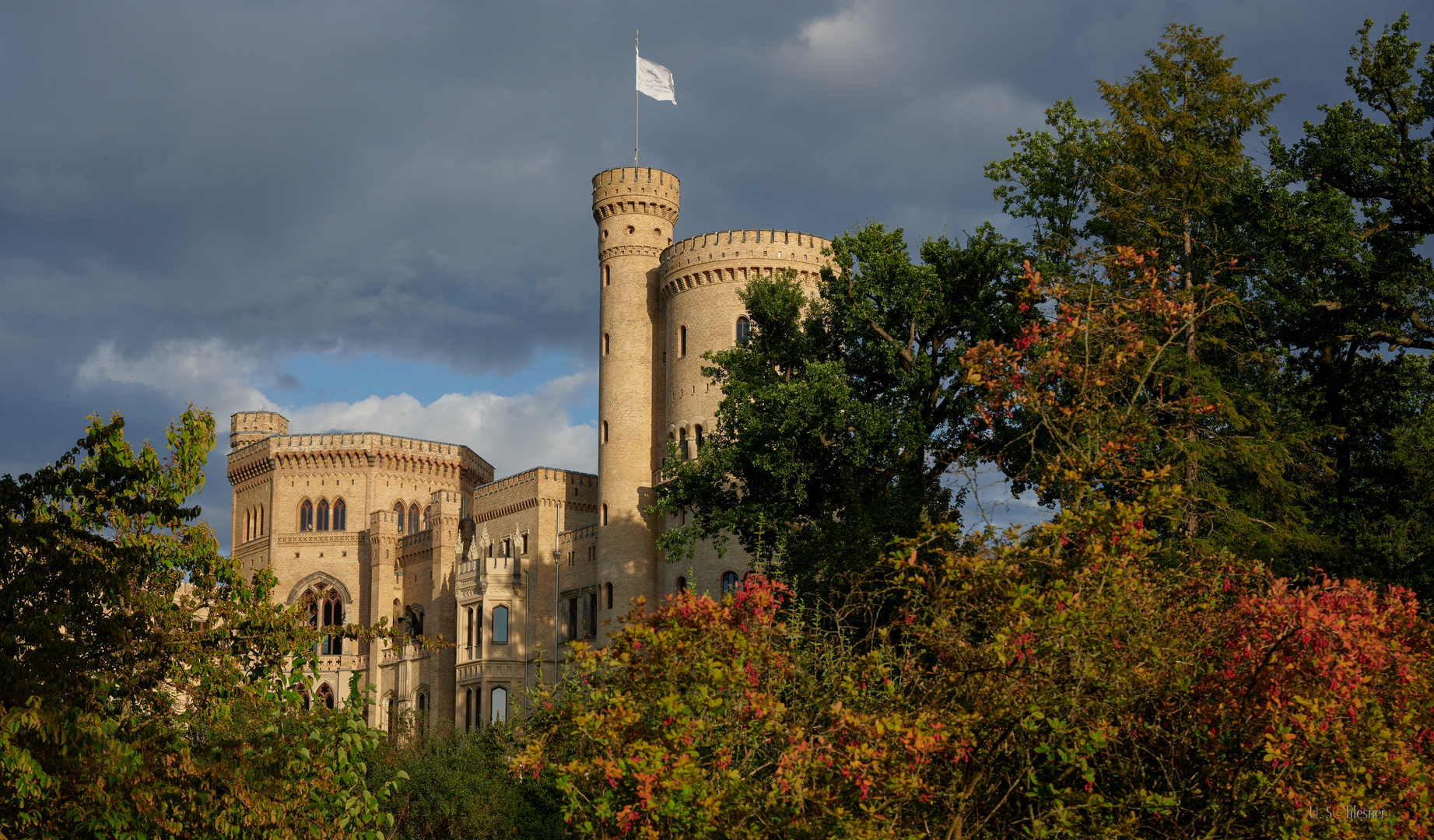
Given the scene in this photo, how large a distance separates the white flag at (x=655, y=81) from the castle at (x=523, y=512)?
2.97 m

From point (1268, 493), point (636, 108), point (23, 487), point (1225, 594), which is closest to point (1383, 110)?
point (1268, 493)

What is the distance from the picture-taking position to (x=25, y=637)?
1145 centimetres

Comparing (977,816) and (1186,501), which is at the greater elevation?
(1186,501)

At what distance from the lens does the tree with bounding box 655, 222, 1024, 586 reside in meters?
25.1

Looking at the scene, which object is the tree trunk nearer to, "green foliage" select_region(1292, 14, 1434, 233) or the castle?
"green foliage" select_region(1292, 14, 1434, 233)

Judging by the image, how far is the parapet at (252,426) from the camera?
2404 inches

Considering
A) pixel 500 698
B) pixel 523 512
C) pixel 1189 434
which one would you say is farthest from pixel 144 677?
pixel 523 512

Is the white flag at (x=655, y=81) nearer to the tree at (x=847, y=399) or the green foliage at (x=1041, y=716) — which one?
the tree at (x=847, y=399)

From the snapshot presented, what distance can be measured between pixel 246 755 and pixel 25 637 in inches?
84.2

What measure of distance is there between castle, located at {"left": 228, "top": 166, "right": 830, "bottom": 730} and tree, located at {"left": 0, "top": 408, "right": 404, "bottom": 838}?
73.0 ft

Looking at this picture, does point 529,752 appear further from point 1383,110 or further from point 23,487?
point 1383,110

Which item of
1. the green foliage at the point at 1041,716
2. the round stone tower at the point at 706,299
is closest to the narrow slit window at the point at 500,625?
the round stone tower at the point at 706,299

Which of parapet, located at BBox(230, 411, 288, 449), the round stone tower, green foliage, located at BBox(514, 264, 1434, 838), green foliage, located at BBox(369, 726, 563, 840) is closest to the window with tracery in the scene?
parapet, located at BBox(230, 411, 288, 449)

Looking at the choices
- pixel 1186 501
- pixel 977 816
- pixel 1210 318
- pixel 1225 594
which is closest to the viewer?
pixel 977 816
